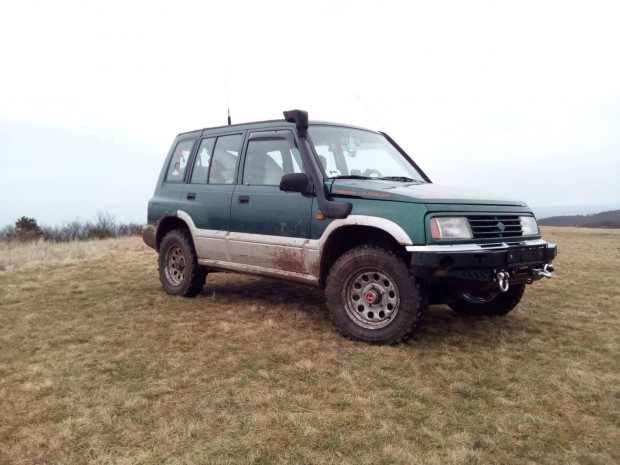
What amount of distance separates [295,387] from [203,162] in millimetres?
3514

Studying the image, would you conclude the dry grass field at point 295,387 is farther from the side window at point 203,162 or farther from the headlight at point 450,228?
the side window at point 203,162

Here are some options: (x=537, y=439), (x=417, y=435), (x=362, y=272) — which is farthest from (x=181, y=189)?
(x=537, y=439)

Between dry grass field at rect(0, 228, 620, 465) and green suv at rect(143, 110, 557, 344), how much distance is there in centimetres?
39

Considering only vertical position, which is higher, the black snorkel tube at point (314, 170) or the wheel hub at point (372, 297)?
the black snorkel tube at point (314, 170)

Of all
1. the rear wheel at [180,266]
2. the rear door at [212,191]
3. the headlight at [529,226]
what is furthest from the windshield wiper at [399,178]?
the rear wheel at [180,266]

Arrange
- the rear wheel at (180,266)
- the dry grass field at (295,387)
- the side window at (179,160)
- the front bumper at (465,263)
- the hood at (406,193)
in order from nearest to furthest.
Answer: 1. the dry grass field at (295,387)
2. the front bumper at (465,263)
3. the hood at (406,193)
4. the rear wheel at (180,266)
5. the side window at (179,160)

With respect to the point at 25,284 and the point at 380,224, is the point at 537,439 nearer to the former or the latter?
the point at 380,224

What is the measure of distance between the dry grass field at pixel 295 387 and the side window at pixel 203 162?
1523 mm

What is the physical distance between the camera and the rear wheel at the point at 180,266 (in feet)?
18.7

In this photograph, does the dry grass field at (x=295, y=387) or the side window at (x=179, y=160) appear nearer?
the dry grass field at (x=295, y=387)

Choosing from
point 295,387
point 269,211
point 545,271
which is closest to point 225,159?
point 269,211

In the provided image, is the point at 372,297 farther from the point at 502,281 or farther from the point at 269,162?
the point at 269,162

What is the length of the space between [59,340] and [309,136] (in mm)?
2955

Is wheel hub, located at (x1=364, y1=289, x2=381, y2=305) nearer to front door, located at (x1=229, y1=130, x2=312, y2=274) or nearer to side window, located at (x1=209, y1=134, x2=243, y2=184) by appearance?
front door, located at (x1=229, y1=130, x2=312, y2=274)
